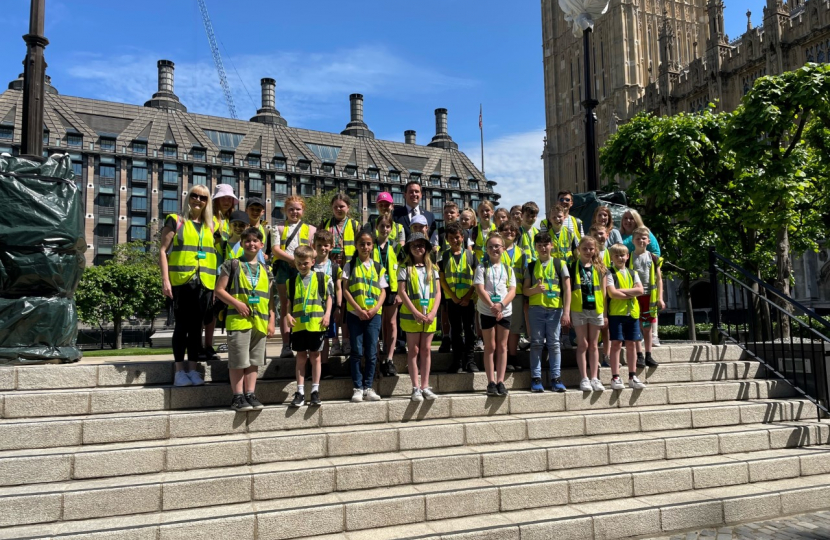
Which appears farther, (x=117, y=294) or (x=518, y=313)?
(x=117, y=294)

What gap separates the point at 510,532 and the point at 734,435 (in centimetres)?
318

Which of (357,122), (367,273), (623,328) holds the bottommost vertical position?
(623,328)

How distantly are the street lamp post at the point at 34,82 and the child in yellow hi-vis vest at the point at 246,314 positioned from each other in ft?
9.28

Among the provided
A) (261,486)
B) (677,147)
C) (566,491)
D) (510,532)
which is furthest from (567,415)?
(677,147)

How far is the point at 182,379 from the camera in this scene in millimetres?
6121

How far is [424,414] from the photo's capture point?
6.24m

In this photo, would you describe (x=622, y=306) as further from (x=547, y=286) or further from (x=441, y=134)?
(x=441, y=134)

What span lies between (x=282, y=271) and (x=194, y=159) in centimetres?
7815

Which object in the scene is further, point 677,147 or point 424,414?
point 677,147

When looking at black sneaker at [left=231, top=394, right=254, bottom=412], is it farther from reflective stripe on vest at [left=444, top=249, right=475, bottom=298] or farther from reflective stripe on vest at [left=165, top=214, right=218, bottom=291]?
reflective stripe on vest at [left=444, top=249, right=475, bottom=298]

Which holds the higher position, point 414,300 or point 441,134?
point 441,134

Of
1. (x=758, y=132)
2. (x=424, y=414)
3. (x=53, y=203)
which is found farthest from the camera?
(x=758, y=132)

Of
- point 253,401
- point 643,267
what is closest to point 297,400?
point 253,401

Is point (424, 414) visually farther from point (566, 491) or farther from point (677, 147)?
point (677, 147)
